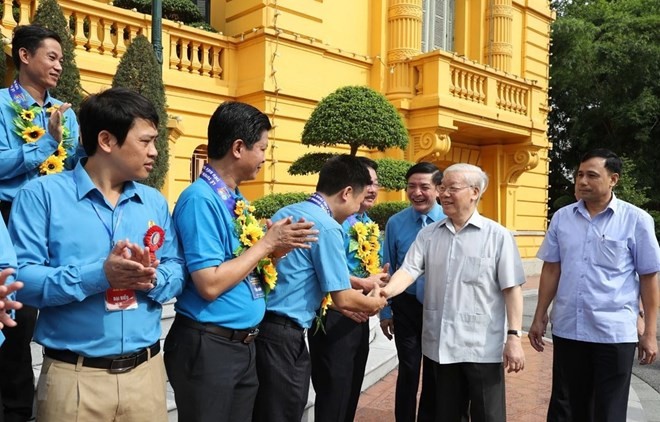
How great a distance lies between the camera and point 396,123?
8.49 m

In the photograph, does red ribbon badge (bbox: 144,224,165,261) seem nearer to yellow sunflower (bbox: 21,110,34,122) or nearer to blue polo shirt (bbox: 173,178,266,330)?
blue polo shirt (bbox: 173,178,266,330)

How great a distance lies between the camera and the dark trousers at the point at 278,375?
2752 millimetres

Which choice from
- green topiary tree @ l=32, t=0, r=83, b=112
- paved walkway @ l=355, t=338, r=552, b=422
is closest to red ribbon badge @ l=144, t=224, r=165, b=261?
paved walkway @ l=355, t=338, r=552, b=422

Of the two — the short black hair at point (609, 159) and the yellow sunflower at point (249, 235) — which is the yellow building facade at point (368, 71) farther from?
the short black hair at point (609, 159)

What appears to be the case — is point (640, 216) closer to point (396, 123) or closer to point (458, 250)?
Answer: point (458, 250)

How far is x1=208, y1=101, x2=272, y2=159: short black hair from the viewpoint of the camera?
2.45 meters

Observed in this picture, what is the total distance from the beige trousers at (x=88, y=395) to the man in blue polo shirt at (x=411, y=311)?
214 centimetres

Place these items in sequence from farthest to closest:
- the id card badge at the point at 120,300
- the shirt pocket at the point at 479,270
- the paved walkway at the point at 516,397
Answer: the paved walkway at the point at 516,397 → the shirt pocket at the point at 479,270 → the id card badge at the point at 120,300

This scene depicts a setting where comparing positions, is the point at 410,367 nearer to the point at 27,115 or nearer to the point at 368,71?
the point at 27,115

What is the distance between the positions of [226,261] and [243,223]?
0.68ft

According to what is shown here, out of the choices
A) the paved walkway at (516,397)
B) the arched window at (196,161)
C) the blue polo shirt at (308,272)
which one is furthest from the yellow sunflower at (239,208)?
the arched window at (196,161)

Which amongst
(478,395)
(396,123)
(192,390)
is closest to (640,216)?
(478,395)

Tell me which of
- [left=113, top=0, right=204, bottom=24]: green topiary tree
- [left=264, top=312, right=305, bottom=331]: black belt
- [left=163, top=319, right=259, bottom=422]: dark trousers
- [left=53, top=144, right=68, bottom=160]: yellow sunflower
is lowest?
[left=163, top=319, right=259, bottom=422]: dark trousers

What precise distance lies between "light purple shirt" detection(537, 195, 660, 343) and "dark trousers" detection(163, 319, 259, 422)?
2211mm
